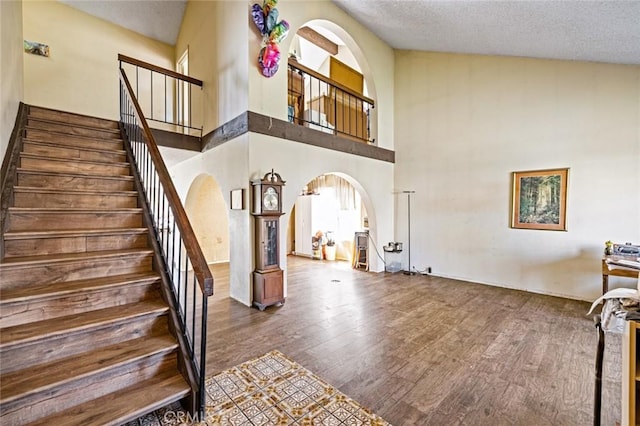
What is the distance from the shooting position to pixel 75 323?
185 centimetres

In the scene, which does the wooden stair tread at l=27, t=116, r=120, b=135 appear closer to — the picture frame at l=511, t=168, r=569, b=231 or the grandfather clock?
the grandfather clock

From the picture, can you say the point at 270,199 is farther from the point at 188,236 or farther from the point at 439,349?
the point at 439,349

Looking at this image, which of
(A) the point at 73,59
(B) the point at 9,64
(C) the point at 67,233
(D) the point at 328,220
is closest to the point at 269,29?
(B) the point at 9,64

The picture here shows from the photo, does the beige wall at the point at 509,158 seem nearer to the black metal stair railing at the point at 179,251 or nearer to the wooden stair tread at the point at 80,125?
the black metal stair railing at the point at 179,251

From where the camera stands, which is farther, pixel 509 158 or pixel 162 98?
pixel 162 98

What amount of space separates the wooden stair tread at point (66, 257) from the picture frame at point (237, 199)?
1.62m

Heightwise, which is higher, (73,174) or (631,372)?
(73,174)

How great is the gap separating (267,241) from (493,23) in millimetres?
4316

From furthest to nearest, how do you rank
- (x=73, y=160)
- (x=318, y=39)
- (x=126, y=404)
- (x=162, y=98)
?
(x=318, y=39) < (x=162, y=98) < (x=73, y=160) < (x=126, y=404)

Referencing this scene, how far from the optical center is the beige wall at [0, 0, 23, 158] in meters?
2.50

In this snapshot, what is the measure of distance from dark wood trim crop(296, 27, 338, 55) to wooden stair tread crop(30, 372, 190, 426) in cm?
735

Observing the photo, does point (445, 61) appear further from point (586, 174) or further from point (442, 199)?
point (586, 174)

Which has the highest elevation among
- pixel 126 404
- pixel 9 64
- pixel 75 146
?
pixel 9 64

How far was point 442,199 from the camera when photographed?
5.66m
